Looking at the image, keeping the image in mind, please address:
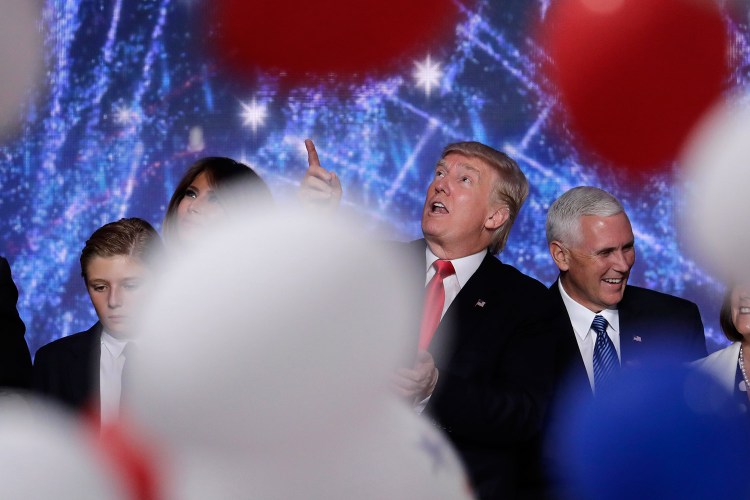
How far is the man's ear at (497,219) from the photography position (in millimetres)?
2256

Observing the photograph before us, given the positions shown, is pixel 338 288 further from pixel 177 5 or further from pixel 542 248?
pixel 177 5

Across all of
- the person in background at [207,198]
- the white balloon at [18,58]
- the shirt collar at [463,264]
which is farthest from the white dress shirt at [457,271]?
the white balloon at [18,58]

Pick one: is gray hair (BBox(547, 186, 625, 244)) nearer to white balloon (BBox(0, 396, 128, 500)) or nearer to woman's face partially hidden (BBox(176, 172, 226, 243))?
woman's face partially hidden (BBox(176, 172, 226, 243))

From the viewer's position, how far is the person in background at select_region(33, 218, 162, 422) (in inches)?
82.7

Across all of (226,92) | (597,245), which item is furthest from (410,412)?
(226,92)

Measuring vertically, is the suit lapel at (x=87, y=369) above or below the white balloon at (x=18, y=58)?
below

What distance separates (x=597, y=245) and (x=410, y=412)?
2.42 ft

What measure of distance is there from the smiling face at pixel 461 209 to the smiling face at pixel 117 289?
63 cm

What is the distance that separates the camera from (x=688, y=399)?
232cm

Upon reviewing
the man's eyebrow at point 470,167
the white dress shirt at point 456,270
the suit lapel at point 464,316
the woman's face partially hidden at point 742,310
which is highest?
the man's eyebrow at point 470,167

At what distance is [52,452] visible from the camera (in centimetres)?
205

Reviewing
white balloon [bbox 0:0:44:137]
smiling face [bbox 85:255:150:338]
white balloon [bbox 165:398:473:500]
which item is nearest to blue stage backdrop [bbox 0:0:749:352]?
white balloon [bbox 0:0:44:137]

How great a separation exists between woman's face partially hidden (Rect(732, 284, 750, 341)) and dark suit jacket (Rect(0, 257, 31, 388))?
1539 millimetres

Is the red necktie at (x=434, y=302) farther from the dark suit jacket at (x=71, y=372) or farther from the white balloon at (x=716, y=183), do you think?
the white balloon at (x=716, y=183)
